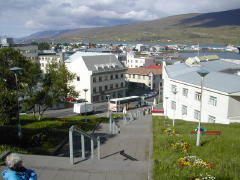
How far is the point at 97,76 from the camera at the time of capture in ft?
203

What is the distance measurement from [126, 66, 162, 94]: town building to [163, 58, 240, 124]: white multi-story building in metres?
35.0

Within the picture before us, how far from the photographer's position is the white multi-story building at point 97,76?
200ft

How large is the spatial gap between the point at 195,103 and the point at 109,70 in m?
35.2

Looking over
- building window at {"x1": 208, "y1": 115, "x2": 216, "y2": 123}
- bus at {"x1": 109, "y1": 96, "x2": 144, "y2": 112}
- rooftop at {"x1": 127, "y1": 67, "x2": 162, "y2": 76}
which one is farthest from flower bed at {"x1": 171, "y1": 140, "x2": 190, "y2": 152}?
rooftop at {"x1": 127, "y1": 67, "x2": 162, "y2": 76}

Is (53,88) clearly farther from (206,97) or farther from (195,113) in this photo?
(206,97)

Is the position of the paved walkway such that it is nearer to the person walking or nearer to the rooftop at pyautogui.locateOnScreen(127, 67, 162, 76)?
the person walking

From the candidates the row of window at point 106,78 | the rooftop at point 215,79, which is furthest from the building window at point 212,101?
the row of window at point 106,78

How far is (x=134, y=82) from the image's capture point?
263ft

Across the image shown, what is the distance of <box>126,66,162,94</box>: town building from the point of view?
76.6 metres

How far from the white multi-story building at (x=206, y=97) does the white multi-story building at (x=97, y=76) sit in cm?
2416

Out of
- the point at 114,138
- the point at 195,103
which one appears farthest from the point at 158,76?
the point at 114,138

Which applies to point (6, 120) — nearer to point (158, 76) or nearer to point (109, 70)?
point (109, 70)

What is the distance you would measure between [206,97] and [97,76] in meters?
35.9

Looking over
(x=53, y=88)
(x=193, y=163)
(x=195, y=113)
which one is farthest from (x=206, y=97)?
(x=193, y=163)
